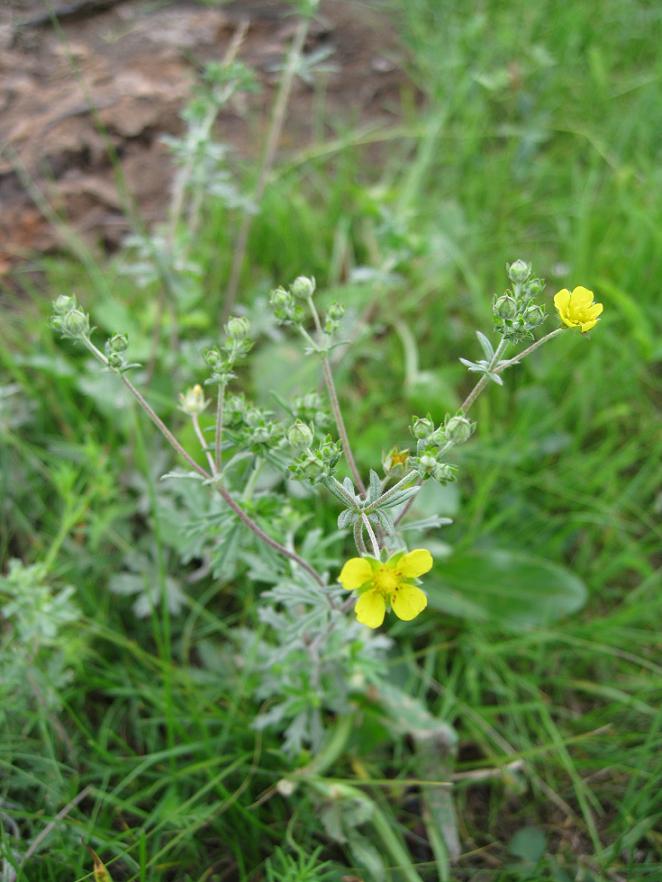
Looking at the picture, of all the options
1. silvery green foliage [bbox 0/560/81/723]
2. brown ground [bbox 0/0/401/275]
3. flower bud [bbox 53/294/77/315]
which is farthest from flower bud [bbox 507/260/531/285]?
brown ground [bbox 0/0/401/275]

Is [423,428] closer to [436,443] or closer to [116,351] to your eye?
[436,443]

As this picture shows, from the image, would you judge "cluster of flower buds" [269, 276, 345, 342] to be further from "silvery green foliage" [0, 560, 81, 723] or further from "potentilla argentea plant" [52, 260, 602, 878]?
"silvery green foliage" [0, 560, 81, 723]

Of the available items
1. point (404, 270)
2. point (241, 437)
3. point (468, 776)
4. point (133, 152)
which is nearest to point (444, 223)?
point (404, 270)

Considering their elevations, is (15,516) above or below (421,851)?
above

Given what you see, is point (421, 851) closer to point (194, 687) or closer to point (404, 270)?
point (194, 687)

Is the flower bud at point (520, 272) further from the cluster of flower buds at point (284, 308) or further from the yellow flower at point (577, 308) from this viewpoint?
the cluster of flower buds at point (284, 308)

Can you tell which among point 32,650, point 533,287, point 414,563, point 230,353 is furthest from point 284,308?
point 32,650
